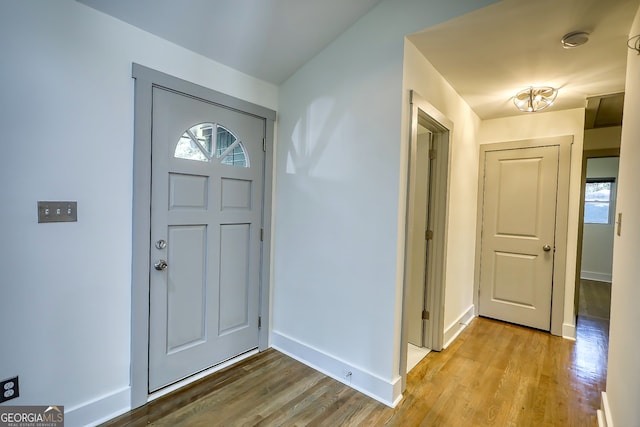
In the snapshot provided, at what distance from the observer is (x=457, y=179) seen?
9.59ft

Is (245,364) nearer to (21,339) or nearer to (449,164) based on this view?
(21,339)

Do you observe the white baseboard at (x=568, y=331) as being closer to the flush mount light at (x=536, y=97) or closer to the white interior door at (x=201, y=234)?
the flush mount light at (x=536, y=97)

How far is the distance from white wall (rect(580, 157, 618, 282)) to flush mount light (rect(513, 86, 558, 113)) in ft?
12.7

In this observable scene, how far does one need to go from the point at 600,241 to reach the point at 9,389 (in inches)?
304

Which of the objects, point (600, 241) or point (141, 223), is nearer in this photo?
point (141, 223)

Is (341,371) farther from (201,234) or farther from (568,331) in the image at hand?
(568,331)

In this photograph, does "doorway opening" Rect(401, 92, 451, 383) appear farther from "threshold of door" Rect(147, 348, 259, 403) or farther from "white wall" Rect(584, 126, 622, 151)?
"white wall" Rect(584, 126, 622, 151)

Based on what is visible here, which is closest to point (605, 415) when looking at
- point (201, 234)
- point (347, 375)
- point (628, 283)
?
point (628, 283)

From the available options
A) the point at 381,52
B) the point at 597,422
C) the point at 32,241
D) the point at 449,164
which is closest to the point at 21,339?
the point at 32,241

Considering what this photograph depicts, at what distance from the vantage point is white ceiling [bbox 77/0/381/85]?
174 centimetres

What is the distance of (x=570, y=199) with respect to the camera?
302cm

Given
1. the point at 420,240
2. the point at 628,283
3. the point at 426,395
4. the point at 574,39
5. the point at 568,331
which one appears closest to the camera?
the point at 628,283

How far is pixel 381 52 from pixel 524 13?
81 cm

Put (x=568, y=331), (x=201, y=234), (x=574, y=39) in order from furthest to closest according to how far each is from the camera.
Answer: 1. (x=568, y=331)
2. (x=201, y=234)
3. (x=574, y=39)
